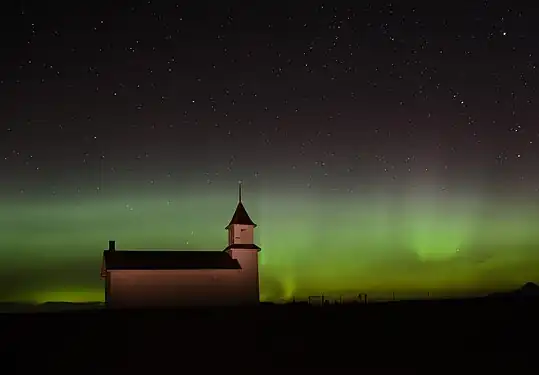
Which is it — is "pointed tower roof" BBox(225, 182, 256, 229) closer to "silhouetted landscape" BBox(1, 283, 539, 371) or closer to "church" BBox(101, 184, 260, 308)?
"church" BBox(101, 184, 260, 308)

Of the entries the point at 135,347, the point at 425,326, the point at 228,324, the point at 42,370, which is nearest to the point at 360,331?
the point at 425,326

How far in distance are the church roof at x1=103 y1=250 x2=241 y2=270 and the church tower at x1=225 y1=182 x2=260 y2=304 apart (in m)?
0.72

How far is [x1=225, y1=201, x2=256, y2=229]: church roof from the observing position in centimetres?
6034

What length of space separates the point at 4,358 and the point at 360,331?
692 cm

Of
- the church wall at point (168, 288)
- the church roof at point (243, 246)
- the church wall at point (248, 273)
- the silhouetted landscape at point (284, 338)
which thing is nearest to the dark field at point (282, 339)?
the silhouetted landscape at point (284, 338)

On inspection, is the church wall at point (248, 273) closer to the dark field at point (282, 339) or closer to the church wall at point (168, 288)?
the church wall at point (168, 288)

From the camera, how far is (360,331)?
16547 millimetres

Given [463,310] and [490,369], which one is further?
[463,310]

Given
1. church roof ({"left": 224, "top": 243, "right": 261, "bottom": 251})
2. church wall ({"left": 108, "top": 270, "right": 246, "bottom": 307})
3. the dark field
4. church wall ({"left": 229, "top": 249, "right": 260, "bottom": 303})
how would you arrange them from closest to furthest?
the dark field → church wall ({"left": 108, "top": 270, "right": 246, "bottom": 307}) → church wall ({"left": 229, "top": 249, "right": 260, "bottom": 303}) → church roof ({"left": 224, "top": 243, "right": 261, "bottom": 251})

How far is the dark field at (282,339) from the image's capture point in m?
14.4

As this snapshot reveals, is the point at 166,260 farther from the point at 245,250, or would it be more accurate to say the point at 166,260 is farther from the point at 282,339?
the point at 282,339

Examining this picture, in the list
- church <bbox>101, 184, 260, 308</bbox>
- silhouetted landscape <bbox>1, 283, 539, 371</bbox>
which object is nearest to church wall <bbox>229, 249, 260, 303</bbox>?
church <bbox>101, 184, 260, 308</bbox>

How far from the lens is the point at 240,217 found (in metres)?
60.5

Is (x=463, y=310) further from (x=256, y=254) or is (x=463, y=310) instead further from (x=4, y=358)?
(x=256, y=254)
